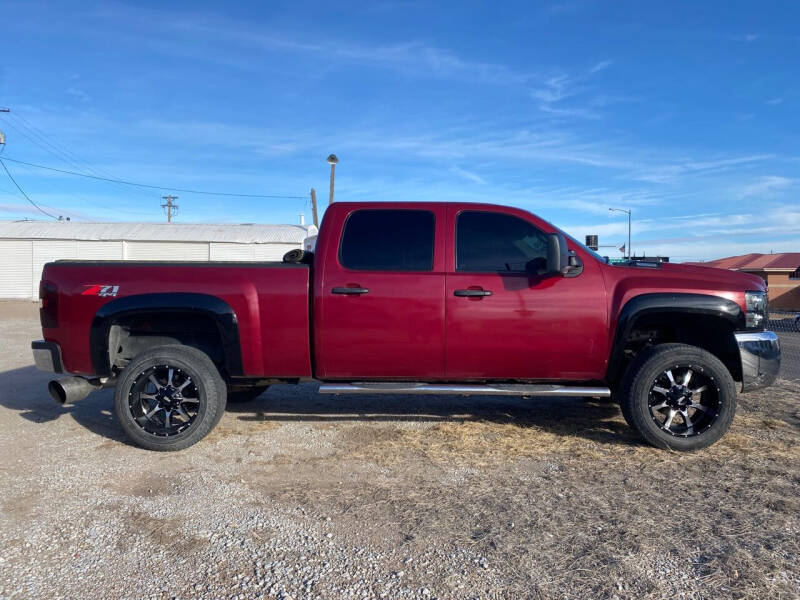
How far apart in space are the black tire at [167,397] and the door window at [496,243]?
7.34ft

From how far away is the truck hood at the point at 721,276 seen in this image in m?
4.41

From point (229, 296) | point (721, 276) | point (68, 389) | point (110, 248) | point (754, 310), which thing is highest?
point (110, 248)

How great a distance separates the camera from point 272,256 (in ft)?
88.7

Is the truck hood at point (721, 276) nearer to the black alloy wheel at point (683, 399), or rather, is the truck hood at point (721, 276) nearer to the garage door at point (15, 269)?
the black alloy wheel at point (683, 399)

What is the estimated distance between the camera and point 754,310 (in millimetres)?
4395

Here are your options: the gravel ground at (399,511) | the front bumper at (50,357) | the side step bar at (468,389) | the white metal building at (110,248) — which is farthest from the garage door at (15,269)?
the side step bar at (468,389)

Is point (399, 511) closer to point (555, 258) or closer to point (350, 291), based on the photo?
point (350, 291)

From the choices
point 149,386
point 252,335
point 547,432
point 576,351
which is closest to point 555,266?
point 576,351

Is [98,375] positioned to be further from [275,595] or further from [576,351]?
[576,351]

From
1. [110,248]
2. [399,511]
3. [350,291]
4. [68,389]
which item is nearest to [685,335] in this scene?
[350,291]

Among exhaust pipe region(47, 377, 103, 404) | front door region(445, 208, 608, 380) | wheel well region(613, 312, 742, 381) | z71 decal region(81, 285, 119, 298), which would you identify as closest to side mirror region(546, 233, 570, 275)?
front door region(445, 208, 608, 380)

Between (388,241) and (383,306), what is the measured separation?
0.58 m

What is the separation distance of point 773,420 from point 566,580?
392 cm

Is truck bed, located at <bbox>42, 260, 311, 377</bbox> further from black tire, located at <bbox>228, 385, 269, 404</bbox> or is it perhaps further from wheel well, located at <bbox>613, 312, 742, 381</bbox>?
wheel well, located at <bbox>613, 312, 742, 381</bbox>
